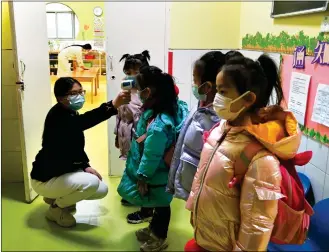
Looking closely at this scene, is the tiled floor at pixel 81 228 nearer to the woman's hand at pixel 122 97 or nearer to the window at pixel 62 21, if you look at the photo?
the woman's hand at pixel 122 97

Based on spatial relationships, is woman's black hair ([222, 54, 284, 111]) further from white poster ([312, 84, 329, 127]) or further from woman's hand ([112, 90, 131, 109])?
woman's hand ([112, 90, 131, 109])

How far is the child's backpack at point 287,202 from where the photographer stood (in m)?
0.90

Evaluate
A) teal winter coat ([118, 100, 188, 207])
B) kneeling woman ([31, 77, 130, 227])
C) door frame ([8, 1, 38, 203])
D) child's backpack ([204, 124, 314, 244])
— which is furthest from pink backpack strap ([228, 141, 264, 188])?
door frame ([8, 1, 38, 203])

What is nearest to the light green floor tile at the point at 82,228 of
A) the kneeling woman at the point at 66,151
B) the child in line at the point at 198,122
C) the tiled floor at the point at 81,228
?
the tiled floor at the point at 81,228

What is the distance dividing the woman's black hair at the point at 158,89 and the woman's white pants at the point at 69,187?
0.66 metres

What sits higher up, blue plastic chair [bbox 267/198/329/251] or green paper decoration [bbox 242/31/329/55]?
green paper decoration [bbox 242/31/329/55]

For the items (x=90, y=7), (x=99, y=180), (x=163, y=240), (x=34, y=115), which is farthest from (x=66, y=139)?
(x=90, y=7)

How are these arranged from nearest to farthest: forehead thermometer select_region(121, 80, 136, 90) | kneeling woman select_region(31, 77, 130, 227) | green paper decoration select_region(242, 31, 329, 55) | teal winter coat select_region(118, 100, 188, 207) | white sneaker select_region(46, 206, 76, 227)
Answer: teal winter coat select_region(118, 100, 188, 207) < green paper decoration select_region(242, 31, 329, 55) < forehead thermometer select_region(121, 80, 136, 90) < kneeling woman select_region(31, 77, 130, 227) < white sneaker select_region(46, 206, 76, 227)

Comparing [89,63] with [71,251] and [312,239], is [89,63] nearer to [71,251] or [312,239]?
[71,251]

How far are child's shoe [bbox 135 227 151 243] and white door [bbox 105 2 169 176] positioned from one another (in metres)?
1.16

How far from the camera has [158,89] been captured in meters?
1.62

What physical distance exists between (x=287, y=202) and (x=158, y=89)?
2.96 ft

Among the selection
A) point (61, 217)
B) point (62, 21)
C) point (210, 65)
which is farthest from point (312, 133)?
point (62, 21)

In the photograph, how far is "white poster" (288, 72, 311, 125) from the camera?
1736mm
